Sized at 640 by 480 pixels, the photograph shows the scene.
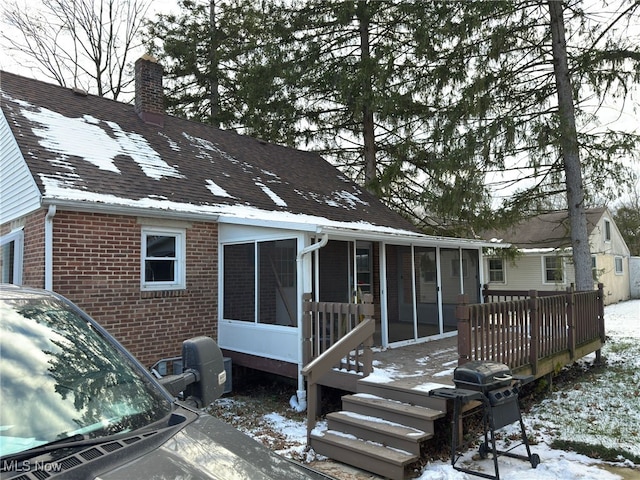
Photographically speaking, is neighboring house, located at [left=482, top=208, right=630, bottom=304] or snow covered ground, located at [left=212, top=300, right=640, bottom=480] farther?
neighboring house, located at [left=482, top=208, right=630, bottom=304]

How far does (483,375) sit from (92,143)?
27.4 feet

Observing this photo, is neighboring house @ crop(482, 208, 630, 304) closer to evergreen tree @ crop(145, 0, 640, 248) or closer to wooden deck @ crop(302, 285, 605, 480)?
evergreen tree @ crop(145, 0, 640, 248)

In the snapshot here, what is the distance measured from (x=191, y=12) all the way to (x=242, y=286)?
14624 mm

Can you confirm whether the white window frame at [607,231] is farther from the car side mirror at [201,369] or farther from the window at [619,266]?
the car side mirror at [201,369]

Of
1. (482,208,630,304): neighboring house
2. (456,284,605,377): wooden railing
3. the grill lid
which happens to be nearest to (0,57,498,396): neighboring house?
(456,284,605,377): wooden railing

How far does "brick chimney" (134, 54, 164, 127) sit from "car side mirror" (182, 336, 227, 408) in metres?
10.5

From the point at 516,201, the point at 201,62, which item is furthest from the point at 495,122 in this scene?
the point at 201,62

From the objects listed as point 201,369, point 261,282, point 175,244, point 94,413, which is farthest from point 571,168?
point 94,413

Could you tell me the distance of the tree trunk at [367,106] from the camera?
46.2ft

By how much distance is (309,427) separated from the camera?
A: 587cm

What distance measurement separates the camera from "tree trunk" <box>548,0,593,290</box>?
11.2 meters

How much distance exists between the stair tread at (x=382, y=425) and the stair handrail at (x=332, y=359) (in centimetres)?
29

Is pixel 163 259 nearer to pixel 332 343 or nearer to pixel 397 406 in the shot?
pixel 332 343

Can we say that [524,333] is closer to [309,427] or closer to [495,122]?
[309,427]
